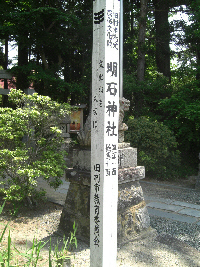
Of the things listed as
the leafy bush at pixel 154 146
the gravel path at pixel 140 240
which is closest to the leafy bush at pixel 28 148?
the gravel path at pixel 140 240

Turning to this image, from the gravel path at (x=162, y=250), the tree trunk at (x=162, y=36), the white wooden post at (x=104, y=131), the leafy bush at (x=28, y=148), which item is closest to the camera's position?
the white wooden post at (x=104, y=131)

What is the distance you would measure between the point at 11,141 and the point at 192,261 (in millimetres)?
3533

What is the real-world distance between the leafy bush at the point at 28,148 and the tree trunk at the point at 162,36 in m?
8.06

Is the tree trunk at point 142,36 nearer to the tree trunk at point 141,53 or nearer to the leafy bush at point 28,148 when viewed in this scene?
the tree trunk at point 141,53

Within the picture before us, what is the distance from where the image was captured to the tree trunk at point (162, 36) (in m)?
11.7

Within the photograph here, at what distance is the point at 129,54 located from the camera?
44.3 ft

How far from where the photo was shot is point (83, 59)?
1314 cm

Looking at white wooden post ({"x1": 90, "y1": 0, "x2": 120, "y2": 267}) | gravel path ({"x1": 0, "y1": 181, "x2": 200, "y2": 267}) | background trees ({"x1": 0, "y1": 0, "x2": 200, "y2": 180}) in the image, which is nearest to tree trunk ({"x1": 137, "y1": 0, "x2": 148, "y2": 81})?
background trees ({"x1": 0, "y1": 0, "x2": 200, "y2": 180})

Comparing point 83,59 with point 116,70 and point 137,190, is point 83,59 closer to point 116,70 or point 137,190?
point 137,190

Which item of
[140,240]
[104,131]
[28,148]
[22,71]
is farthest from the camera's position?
[22,71]

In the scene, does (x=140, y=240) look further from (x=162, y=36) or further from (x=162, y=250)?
(x=162, y=36)

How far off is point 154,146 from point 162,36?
5.65m

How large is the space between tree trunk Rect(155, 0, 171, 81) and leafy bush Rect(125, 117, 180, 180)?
178 inches

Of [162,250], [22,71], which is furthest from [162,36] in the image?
[162,250]
